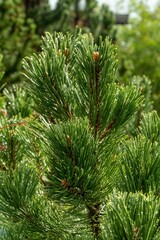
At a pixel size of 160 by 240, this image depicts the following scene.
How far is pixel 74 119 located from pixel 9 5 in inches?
564

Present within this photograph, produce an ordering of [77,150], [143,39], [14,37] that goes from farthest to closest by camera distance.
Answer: [143,39] < [14,37] < [77,150]

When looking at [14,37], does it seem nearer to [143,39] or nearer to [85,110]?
[85,110]

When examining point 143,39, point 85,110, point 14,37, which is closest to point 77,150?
point 85,110

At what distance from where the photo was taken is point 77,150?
9.29 ft

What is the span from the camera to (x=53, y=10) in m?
17.7

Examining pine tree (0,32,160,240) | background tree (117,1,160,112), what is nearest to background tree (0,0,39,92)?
pine tree (0,32,160,240)

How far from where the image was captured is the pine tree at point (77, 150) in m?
2.88

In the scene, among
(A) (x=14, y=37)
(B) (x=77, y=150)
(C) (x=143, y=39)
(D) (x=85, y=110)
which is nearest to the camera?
(B) (x=77, y=150)

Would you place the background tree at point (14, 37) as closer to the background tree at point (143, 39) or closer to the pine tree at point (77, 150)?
the pine tree at point (77, 150)

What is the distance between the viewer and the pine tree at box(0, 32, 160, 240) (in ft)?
9.45

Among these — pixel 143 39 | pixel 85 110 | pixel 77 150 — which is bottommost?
pixel 77 150

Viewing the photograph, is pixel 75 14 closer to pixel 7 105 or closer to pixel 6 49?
pixel 6 49

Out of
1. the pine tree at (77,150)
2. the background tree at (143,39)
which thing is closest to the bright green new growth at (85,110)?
the pine tree at (77,150)

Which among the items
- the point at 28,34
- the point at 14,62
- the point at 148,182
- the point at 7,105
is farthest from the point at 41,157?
the point at 28,34
